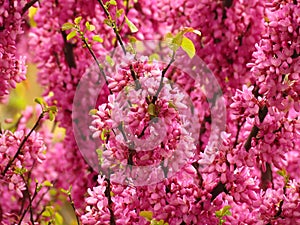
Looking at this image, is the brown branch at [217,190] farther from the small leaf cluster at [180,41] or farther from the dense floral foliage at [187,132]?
the small leaf cluster at [180,41]

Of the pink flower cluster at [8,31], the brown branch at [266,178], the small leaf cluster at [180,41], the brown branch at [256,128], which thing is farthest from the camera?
the brown branch at [266,178]

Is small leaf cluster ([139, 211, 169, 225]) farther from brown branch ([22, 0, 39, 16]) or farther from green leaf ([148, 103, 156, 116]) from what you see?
brown branch ([22, 0, 39, 16])

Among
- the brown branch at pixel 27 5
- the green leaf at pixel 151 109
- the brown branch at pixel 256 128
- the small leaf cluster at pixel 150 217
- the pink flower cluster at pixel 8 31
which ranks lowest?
the small leaf cluster at pixel 150 217

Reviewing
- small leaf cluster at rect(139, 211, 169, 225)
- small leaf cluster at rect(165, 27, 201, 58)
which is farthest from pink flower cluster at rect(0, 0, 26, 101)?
small leaf cluster at rect(139, 211, 169, 225)

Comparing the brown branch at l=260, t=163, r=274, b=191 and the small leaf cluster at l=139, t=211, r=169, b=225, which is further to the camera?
the brown branch at l=260, t=163, r=274, b=191

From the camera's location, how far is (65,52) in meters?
1.86

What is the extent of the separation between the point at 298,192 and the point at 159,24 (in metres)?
0.93

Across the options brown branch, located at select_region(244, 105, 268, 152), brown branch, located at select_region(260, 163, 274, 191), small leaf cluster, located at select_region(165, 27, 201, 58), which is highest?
small leaf cluster, located at select_region(165, 27, 201, 58)

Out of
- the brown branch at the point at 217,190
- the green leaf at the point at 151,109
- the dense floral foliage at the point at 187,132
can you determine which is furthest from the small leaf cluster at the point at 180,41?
the brown branch at the point at 217,190

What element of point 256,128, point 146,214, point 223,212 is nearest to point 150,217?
point 146,214

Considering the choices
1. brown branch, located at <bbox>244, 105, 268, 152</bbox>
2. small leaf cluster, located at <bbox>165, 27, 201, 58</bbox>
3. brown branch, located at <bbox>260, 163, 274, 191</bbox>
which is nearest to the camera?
small leaf cluster, located at <bbox>165, 27, 201, 58</bbox>

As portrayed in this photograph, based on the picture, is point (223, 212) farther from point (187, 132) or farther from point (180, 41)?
point (180, 41)

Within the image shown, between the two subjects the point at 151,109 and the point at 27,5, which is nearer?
the point at 151,109

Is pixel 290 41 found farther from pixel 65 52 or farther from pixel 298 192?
pixel 65 52
